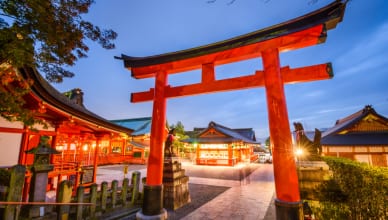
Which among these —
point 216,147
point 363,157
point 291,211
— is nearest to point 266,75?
point 291,211

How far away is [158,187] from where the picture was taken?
500 cm

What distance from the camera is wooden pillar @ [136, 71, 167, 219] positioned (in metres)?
4.89

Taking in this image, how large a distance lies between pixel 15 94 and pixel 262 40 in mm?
5216

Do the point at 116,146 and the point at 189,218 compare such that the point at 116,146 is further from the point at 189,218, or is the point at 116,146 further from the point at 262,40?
the point at 262,40

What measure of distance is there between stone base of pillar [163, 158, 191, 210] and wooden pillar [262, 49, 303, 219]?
394cm

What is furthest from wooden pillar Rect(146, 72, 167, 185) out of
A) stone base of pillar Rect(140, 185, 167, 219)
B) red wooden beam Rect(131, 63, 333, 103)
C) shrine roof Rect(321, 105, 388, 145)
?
shrine roof Rect(321, 105, 388, 145)

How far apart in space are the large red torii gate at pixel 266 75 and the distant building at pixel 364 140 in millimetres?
15023

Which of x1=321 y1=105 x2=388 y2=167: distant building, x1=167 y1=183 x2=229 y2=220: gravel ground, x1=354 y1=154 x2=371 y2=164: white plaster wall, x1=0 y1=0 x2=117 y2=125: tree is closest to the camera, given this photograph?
x1=0 y1=0 x2=117 y2=125: tree

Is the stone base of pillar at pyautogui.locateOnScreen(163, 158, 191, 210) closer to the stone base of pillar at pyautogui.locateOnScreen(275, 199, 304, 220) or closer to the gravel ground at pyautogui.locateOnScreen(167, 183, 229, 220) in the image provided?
the gravel ground at pyautogui.locateOnScreen(167, 183, 229, 220)

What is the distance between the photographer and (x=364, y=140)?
1405 cm

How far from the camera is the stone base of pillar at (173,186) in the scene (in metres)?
6.34

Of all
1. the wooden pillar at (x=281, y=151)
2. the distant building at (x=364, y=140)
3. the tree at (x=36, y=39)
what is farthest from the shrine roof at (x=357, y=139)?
the tree at (x=36, y=39)

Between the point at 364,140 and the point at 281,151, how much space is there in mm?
16215

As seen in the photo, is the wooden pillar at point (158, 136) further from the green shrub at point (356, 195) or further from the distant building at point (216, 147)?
the distant building at point (216, 147)
